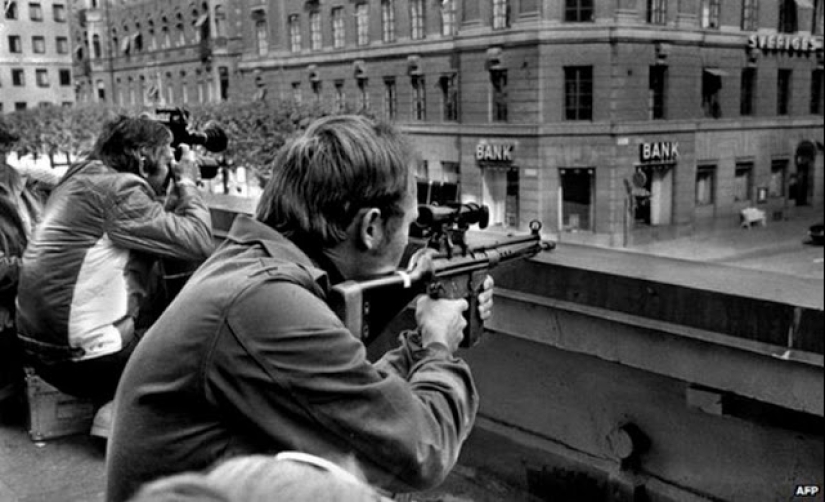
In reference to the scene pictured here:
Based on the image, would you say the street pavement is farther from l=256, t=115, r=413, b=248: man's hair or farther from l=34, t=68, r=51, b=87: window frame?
l=34, t=68, r=51, b=87: window frame

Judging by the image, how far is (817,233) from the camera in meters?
1.60

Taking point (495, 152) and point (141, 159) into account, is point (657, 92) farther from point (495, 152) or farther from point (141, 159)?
point (141, 159)

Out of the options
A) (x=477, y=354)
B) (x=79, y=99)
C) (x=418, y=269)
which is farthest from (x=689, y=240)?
(x=79, y=99)

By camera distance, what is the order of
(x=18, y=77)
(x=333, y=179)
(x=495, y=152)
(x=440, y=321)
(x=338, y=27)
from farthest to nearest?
(x=18, y=77) < (x=338, y=27) < (x=495, y=152) < (x=440, y=321) < (x=333, y=179)

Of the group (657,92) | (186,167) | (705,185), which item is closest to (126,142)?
(186,167)

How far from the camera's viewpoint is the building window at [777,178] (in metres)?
1.83

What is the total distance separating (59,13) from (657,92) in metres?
2.67

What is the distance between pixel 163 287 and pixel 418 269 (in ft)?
3.84

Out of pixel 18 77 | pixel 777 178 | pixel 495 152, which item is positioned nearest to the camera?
pixel 777 178

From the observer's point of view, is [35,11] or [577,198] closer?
[577,198]

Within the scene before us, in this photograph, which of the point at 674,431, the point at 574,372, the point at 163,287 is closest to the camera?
the point at 674,431

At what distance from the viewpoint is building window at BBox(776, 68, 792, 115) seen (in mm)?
1815

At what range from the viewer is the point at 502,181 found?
2.19 metres

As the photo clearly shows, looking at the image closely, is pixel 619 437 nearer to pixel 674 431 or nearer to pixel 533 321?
pixel 674 431
